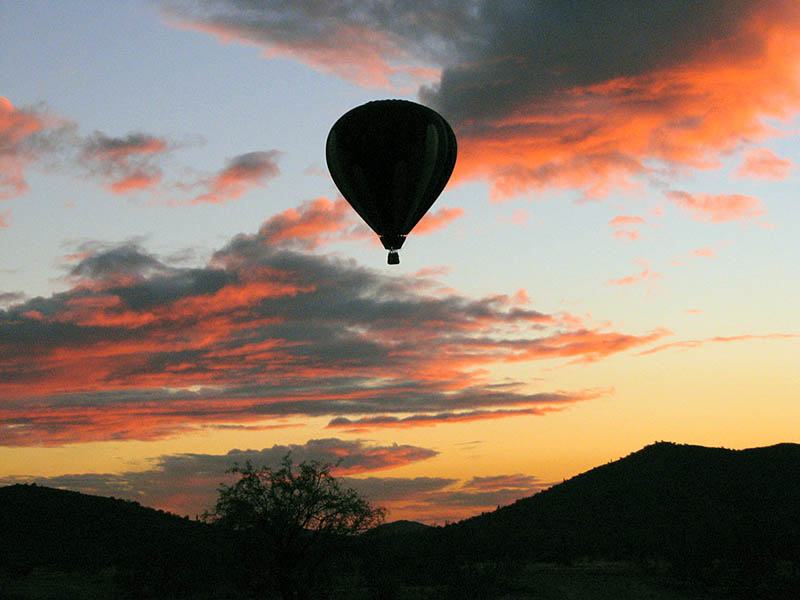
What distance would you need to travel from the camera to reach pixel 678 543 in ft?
275

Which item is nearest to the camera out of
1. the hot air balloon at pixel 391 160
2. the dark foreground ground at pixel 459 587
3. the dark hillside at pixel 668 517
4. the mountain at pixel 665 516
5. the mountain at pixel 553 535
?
the hot air balloon at pixel 391 160

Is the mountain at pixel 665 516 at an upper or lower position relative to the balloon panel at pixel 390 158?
lower

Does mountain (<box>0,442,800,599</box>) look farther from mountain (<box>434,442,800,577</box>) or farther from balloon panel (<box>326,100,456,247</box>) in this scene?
balloon panel (<box>326,100,456,247</box>)

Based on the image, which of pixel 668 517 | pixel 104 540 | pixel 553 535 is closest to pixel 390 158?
pixel 104 540

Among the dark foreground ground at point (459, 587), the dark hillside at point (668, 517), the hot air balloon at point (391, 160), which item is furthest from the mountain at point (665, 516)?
the hot air balloon at point (391, 160)

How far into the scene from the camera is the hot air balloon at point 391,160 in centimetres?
3850

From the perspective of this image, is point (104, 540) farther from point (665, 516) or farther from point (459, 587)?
point (665, 516)

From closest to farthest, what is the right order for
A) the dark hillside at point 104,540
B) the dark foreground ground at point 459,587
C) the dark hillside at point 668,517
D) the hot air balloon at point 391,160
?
the hot air balloon at point 391,160
the dark foreground ground at point 459,587
the dark hillside at point 104,540
the dark hillside at point 668,517

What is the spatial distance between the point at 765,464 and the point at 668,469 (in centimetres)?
1255

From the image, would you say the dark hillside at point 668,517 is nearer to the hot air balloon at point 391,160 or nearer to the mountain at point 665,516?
the mountain at point 665,516

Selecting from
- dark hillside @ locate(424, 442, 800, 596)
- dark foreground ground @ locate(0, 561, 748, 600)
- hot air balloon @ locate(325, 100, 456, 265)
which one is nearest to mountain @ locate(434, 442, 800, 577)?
dark hillside @ locate(424, 442, 800, 596)

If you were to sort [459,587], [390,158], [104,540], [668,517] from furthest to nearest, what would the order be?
[668,517] → [104,540] → [459,587] → [390,158]

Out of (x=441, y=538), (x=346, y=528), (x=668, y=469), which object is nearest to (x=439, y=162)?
(x=346, y=528)

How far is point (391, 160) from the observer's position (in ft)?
126
